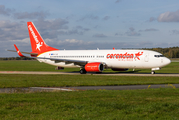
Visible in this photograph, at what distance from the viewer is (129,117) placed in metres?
9.15

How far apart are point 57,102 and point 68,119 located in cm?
332

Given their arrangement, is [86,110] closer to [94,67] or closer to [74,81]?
[74,81]

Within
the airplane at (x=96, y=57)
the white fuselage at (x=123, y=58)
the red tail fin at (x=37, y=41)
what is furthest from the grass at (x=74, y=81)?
the red tail fin at (x=37, y=41)

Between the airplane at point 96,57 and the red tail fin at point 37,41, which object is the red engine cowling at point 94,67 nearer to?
the airplane at point 96,57

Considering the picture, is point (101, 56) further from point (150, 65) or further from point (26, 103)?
point (26, 103)

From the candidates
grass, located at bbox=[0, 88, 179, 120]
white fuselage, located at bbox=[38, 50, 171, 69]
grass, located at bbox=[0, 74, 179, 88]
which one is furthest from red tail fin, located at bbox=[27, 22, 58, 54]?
grass, located at bbox=[0, 88, 179, 120]

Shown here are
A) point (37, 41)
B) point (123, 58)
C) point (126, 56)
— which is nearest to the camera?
point (126, 56)

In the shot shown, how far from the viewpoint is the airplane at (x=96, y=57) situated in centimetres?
3559

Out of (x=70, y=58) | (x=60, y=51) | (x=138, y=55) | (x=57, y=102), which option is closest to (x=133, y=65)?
(x=138, y=55)

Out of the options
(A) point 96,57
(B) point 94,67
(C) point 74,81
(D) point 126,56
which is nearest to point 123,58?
(D) point 126,56

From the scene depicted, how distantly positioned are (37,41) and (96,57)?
1354cm

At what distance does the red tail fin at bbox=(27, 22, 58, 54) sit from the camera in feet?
A: 152

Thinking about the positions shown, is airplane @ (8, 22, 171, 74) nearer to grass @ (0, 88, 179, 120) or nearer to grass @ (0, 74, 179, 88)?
grass @ (0, 74, 179, 88)

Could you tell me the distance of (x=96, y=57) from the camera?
39906 millimetres
